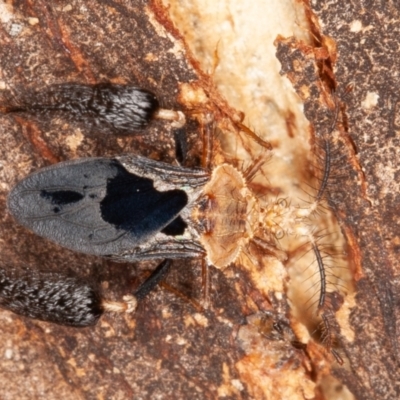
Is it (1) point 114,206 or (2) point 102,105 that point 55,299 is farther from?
(2) point 102,105

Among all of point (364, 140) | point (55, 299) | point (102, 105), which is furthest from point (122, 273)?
point (364, 140)

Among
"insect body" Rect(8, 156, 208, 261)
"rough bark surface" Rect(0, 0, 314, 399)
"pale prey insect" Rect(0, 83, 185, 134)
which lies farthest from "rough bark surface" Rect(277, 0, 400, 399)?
"insect body" Rect(8, 156, 208, 261)

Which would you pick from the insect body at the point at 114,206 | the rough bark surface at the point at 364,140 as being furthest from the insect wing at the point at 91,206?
the rough bark surface at the point at 364,140

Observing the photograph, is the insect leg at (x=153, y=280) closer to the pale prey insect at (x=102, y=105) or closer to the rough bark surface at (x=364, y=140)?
the pale prey insect at (x=102, y=105)

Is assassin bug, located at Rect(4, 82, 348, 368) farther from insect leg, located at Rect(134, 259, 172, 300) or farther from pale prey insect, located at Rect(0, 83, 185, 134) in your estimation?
pale prey insect, located at Rect(0, 83, 185, 134)

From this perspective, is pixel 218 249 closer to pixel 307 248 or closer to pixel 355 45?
pixel 307 248

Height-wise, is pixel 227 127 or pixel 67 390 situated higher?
pixel 227 127

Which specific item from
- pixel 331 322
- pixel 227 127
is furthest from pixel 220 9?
pixel 331 322

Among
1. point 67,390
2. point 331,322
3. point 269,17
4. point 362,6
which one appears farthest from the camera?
point 67,390
